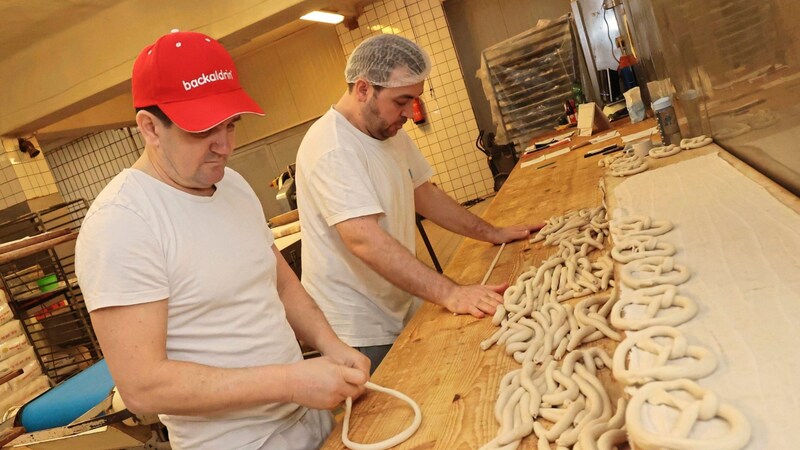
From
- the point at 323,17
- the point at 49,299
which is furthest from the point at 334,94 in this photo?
the point at 49,299

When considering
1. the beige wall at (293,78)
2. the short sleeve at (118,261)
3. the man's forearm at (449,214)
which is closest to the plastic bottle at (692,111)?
the man's forearm at (449,214)

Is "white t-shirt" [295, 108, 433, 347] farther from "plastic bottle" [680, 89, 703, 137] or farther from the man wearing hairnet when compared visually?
"plastic bottle" [680, 89, 703, 137]

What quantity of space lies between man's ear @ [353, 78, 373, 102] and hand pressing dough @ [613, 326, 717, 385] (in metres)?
1.34

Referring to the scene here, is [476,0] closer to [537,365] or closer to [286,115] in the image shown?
[286,115]

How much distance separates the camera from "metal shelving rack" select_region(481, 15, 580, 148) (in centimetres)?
511

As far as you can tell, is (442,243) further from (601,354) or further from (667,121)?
(601,354)

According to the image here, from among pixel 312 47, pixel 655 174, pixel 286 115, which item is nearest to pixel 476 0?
pixel 312 47

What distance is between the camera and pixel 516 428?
3.35ft

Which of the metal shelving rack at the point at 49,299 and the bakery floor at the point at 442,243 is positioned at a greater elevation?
the metal shelving rack at the point at 49,299

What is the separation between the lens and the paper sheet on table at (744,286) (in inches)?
27.8

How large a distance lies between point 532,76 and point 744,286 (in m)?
4.51

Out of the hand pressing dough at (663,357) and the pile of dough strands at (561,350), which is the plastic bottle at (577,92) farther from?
the hand pressing dough at (663,357)

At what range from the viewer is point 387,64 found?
6.58 ft

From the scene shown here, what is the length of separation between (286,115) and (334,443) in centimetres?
823
